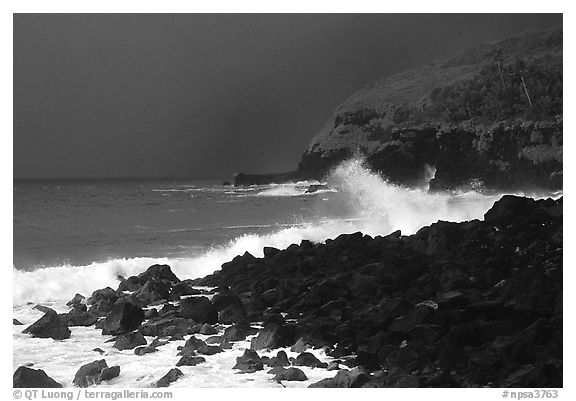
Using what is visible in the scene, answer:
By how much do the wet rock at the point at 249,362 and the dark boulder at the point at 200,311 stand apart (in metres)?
1.07

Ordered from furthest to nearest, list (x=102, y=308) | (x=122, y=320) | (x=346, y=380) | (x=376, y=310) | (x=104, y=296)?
(x=104, y=296)
(x=102, y=308)
(x=122, y=320)
(x=376, y=310)
(x=346, y=380)

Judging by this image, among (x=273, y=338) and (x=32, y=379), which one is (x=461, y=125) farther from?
(x=32, y=379)

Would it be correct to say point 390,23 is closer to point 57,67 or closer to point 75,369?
point 57,67

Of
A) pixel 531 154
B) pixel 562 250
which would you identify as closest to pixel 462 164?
pixel 531 154

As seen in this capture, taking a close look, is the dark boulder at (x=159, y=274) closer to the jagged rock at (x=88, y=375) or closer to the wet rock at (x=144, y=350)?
the wet rock at (x=144, y=350)

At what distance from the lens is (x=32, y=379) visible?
575 cm

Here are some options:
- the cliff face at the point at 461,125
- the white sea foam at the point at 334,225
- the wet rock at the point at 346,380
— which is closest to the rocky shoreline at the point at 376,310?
the wet rock at the point at 346,380

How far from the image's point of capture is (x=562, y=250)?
23.1ft

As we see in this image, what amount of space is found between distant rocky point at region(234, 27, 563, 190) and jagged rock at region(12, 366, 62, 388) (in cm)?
336

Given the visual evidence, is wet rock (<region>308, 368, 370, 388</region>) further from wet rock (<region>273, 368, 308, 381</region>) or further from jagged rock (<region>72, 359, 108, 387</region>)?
jagged rock (<region>72, 359, 108, 387</region>)

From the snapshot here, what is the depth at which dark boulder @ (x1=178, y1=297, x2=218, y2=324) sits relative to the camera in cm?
683

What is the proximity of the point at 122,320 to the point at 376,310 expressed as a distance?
2.61m

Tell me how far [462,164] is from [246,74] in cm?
335

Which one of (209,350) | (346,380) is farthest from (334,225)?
(346,380)
